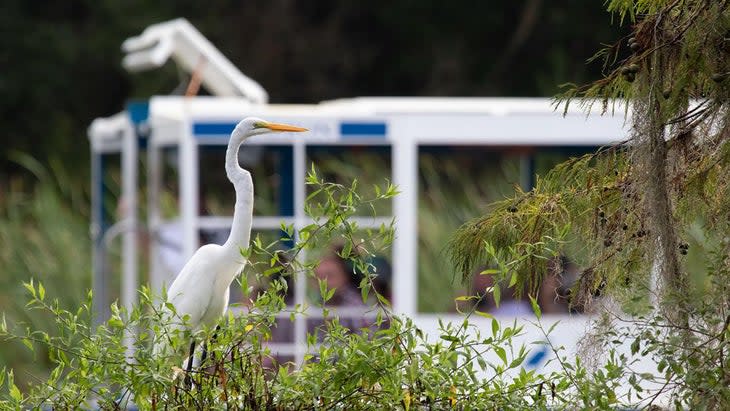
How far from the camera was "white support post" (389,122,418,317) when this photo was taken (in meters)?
7.98

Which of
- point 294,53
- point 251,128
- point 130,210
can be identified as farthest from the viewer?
point 294,53

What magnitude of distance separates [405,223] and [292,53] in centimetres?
1249

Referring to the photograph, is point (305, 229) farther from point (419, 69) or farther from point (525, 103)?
point (419, 69)

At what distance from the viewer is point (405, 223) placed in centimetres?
805

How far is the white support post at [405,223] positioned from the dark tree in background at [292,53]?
36.5 feet

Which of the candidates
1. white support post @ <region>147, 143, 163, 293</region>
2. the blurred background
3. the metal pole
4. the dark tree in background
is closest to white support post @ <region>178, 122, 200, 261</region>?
white support post @ <region>147, 143, 163, 293</region>

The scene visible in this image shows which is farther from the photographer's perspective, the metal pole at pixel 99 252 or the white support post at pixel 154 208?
the metal pole at pixel 99 252

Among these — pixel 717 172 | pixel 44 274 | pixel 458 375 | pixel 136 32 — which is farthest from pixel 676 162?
pixel 136 32

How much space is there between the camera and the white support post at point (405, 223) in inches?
314

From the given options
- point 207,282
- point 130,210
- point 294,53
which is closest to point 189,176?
point 130,210

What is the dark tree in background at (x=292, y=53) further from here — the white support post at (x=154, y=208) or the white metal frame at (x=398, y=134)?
the white metal frame at (x=398, y=134)

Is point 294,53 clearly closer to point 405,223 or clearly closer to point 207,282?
point 405,223

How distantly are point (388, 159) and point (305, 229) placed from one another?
8.38 metres

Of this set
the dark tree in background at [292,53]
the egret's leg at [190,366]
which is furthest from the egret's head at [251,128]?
the dark tree in background at [292,53]
